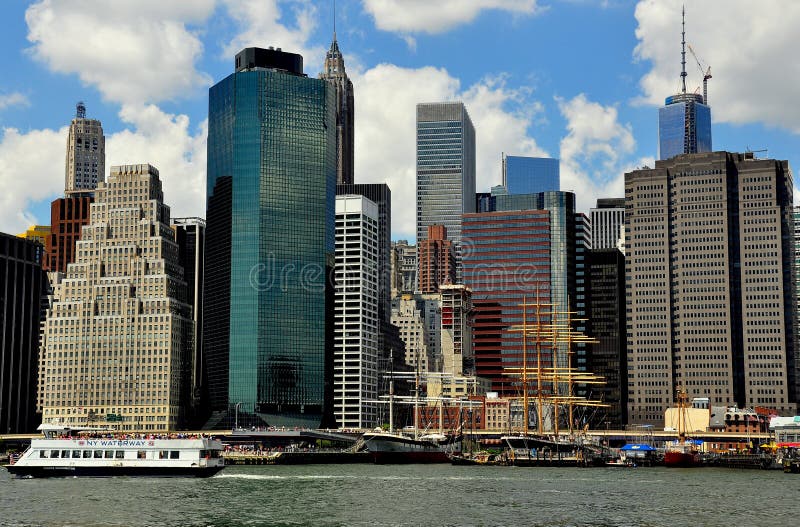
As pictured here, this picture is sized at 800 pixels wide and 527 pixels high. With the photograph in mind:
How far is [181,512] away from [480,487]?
179 feet

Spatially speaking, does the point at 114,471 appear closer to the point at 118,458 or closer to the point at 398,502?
the point at 118,458

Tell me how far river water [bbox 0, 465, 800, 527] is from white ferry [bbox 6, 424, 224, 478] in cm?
255

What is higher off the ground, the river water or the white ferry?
the white ferry

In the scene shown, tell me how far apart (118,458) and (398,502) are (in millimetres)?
63259

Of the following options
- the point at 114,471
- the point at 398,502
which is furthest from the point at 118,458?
the point at 398,502

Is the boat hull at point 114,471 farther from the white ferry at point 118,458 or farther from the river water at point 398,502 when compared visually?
the river water at point 398,502

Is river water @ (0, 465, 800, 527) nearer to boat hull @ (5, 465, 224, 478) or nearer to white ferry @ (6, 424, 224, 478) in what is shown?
boat hull @ (5, 465, 224, 478)

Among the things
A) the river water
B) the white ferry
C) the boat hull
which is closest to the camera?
the river water

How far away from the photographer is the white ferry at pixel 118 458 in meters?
184

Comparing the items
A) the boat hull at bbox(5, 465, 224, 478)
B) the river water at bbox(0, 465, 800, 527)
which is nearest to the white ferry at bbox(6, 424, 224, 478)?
the boat hull at bbox(5, 465, 224, 478)

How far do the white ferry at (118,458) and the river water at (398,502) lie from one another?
255 cm

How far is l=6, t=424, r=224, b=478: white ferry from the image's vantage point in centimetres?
18438

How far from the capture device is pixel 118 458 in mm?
186000

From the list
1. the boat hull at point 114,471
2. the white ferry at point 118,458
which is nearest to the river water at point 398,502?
the boat hull at point 114,471
